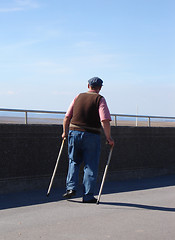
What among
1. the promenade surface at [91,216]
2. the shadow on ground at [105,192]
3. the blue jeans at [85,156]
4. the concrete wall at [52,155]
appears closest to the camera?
the promenade surface at [91,216]

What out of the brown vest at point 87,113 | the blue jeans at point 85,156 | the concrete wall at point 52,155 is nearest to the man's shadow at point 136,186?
the concrete wall at point 52,155

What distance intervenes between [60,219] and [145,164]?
506 cm

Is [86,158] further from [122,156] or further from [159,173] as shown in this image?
[159,173]

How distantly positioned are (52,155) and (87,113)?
212 cm

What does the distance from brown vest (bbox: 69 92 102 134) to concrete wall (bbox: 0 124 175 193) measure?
1.65 meters

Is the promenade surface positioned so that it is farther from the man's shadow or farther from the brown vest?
the brown vest

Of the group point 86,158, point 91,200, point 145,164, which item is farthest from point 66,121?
point 145,164

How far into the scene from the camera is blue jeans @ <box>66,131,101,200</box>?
6.57m

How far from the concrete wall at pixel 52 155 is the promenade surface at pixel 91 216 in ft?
1.23

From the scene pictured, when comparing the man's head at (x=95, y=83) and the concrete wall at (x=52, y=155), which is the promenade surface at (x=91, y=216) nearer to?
the concrete wall at (x=52, y=155)

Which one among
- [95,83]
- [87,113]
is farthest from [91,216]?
[95,83]

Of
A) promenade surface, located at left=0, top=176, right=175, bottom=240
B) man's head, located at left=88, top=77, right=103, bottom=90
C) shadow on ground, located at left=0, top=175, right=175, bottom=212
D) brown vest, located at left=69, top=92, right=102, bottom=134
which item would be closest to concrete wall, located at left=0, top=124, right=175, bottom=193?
shadow on ground, located at left=0, top=175, right=175, bottom=212

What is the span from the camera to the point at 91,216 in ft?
18.9

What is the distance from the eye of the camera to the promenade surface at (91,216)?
192 inches
